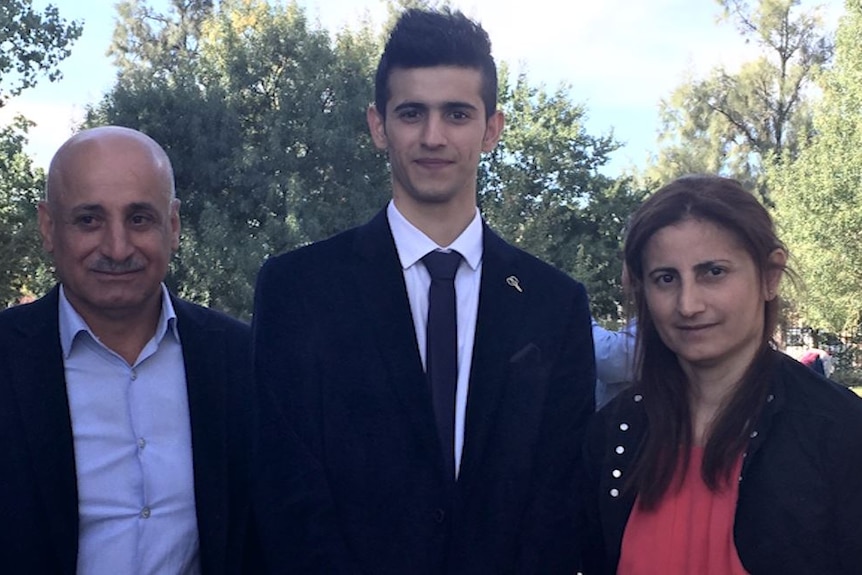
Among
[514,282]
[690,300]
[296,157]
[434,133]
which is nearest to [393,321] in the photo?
[514,282]

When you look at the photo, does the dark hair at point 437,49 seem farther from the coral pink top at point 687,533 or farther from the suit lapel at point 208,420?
the coral pink top at point 687,533

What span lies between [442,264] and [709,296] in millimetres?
756

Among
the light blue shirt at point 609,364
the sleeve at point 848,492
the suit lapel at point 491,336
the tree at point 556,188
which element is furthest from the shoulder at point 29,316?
the tree at point 556,188

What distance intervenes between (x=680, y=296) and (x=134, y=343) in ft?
5.27

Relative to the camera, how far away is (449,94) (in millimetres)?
2832

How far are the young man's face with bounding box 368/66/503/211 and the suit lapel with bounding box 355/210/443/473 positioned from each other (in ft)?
0.50

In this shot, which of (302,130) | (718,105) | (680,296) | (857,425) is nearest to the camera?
(857,425)

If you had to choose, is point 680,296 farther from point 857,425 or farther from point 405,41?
point 405,41

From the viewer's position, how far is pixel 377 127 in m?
2.98

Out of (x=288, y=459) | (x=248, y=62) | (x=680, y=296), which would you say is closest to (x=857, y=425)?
(x=680, y=296)

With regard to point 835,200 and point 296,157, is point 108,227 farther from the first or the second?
point 835,200

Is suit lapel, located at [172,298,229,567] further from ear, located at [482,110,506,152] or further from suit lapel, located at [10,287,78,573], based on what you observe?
ear, located at [482,110,506,152]

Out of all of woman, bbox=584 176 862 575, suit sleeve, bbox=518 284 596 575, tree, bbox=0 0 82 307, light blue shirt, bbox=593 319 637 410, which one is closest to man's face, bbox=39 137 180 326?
suit sleeve, bbox=518 284 596 575

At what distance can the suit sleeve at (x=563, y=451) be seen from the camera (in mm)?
2682
